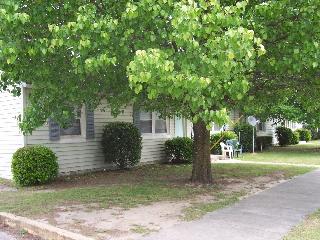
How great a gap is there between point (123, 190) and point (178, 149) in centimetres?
746

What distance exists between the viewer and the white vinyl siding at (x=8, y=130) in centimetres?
1384

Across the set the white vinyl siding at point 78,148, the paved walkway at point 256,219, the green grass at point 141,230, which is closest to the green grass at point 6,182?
the white vinyl siding at point 78,148

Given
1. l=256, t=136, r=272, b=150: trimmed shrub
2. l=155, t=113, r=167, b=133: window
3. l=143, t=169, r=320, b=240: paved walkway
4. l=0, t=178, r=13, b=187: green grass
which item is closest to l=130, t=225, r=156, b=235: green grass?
l=143, t=169, r=320, b=240: paved walkway

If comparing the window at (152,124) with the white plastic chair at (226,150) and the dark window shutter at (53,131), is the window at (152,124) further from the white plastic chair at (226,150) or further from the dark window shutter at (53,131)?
the dark window shutter at (53,131)

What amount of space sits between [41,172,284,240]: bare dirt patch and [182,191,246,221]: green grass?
14cm

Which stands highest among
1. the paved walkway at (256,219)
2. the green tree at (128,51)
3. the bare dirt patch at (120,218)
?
the green tree at (128,51)

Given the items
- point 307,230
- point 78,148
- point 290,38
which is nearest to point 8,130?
point 78,148

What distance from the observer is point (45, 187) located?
12.6 metres

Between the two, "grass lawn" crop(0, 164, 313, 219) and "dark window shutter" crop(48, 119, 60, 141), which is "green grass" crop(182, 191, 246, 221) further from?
"dark window shutter" crop(48, 119, 60, 141)

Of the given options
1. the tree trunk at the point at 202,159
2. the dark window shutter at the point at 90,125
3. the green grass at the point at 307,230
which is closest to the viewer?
the green grass at the point at 307,230

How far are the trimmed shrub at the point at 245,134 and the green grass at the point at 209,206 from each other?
14.9 metres

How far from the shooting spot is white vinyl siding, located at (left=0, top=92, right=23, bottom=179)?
13.8 metres

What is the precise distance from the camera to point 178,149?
61.9 feet

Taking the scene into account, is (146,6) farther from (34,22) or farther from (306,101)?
(306,101)
